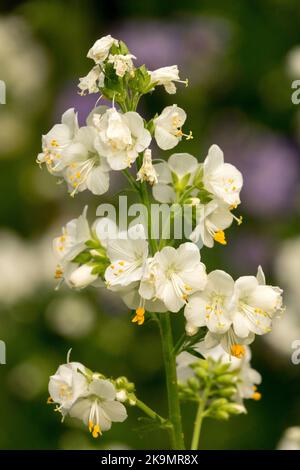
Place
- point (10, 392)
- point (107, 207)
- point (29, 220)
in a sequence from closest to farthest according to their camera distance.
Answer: point (107, 207)
point (10, 392)
point (29, 220)

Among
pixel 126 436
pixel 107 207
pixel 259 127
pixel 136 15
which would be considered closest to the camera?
pixel 107 207

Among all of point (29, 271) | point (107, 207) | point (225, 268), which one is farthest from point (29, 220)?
point (107, 207)

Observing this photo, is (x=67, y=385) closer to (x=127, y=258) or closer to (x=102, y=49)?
(x=127, y=258)

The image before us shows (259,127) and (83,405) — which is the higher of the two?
(259,127)

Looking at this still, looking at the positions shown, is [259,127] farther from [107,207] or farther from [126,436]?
[107,207]

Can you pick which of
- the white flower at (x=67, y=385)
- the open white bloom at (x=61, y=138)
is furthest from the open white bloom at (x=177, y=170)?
the white flower at (x=67, y=385)
